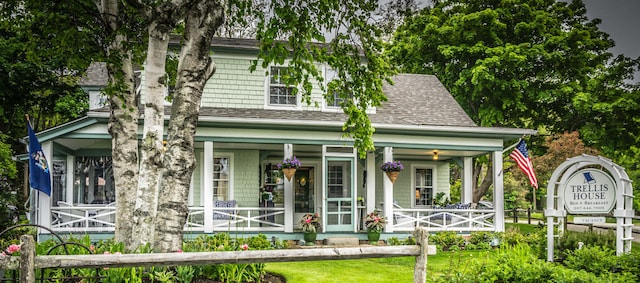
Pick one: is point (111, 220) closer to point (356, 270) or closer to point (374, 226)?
point (374, 226)

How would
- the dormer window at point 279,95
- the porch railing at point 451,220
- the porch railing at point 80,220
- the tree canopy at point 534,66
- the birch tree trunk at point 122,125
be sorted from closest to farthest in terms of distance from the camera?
the birch tree trunk at point 122,125
the porch railing at point 80,220
the porch railing at point 451,220
the dormer window at point 279,95
the tree canopy at point 534,66

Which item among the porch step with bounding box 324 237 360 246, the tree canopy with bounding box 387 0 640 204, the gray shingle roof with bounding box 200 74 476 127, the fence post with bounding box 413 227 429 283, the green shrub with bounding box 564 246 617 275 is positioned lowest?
the porch step with bounding box 324 237 360 246

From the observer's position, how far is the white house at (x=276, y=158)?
1414 centimetres

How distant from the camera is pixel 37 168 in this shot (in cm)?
1198

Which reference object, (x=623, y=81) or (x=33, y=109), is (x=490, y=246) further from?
(x=33, y=109)

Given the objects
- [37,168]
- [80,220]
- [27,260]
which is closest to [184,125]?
[27,260]

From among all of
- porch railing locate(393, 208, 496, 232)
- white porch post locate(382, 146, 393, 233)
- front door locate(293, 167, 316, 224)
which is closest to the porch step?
white porch post locate(382, 146, 393, 233)

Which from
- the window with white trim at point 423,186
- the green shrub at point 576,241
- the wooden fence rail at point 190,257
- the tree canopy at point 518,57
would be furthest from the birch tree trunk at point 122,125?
the tree canopy at point 518,57

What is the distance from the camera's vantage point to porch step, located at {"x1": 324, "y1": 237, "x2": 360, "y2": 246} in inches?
561

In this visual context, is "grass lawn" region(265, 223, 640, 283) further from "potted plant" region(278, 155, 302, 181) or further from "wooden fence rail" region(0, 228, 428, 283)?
"potted plant" region(278, 155, 302, 181)

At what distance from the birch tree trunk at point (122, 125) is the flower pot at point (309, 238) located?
21.1 feet

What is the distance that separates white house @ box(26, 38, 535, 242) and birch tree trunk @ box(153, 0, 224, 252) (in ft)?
20.0

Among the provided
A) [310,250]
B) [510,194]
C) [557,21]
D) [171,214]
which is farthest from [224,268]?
[510,194]

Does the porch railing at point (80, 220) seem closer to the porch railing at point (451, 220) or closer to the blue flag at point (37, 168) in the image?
the blue flag at point (37, 168)
